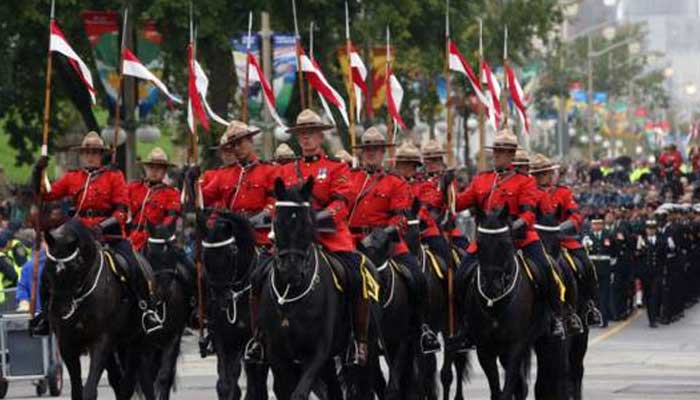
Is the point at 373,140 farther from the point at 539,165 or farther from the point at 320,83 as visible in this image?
the point at 320,83

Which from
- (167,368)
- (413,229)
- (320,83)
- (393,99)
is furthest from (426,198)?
(167,368)

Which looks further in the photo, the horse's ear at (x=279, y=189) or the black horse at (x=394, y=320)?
the black horse at (x=394, y=320)

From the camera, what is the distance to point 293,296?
17625mm

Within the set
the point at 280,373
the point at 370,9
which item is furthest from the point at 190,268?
the point at 370,9

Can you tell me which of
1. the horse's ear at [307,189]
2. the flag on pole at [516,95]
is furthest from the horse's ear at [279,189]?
the flag on pole at [516,95]

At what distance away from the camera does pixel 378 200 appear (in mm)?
20875

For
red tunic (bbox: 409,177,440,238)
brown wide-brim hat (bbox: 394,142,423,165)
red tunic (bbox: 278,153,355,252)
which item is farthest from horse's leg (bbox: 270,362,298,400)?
brown wide-brim hat (bbox: 394,142,423,165)

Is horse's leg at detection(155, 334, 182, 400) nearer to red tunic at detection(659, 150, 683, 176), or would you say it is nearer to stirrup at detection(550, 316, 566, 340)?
stirrup at detection(550, 316, 566, 340)

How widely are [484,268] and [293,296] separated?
125 inches

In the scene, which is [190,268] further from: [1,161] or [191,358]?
[1,161]

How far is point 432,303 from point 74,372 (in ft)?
12.2

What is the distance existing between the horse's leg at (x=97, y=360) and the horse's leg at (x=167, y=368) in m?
1.71

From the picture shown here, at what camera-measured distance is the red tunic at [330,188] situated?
18.6m

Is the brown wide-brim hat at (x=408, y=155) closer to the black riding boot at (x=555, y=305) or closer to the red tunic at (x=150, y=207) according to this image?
the red tunic at (x=150, y=207)
